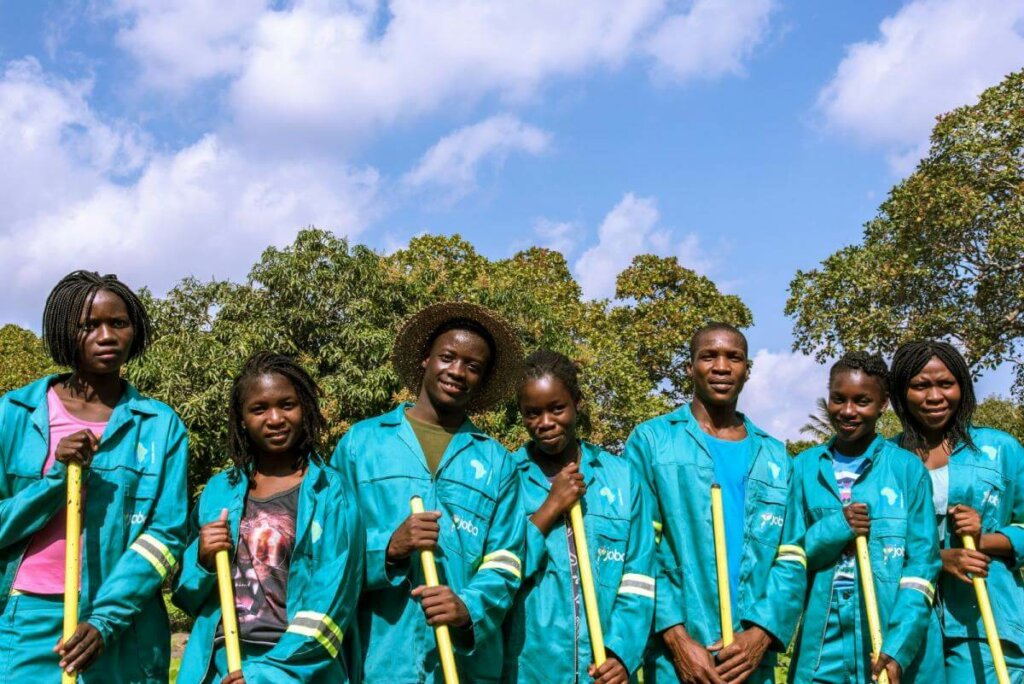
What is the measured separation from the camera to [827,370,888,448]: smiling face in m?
5.02

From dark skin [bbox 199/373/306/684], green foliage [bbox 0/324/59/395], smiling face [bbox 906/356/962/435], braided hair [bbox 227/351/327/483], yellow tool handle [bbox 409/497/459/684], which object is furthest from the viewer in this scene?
green foliage [bbox 0/324/59/395]

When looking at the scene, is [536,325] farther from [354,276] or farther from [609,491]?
[609,491]

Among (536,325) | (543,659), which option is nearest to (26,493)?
(543,659)

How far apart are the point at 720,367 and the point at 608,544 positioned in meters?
0.99

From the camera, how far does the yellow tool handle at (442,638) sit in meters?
3.91

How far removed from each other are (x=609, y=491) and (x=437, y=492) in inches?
30.8

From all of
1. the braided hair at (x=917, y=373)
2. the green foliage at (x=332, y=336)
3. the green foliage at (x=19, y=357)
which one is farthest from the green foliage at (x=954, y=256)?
the green foliage at (x=19, y=357)

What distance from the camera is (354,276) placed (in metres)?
18.1

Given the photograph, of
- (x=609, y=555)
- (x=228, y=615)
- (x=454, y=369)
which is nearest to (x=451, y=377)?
(x=454, y=369)

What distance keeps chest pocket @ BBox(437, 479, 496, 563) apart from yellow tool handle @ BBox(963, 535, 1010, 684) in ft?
7.82

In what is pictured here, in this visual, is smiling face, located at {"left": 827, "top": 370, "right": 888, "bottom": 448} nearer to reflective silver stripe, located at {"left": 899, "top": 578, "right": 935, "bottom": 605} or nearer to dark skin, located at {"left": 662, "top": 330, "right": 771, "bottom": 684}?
dark skin, located at {"left": 662, "top": 330, "right": 771, "bottom": 684}

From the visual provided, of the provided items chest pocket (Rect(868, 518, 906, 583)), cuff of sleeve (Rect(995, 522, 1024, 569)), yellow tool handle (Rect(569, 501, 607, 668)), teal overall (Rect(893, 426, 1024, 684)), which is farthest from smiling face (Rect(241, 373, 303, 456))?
cuff of sleeve (Rect(995, 522, 1024, 569))

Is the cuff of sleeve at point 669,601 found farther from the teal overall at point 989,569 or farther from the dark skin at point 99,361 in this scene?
the dark skin at point 99,361

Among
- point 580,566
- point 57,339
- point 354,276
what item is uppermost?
point 354,276
